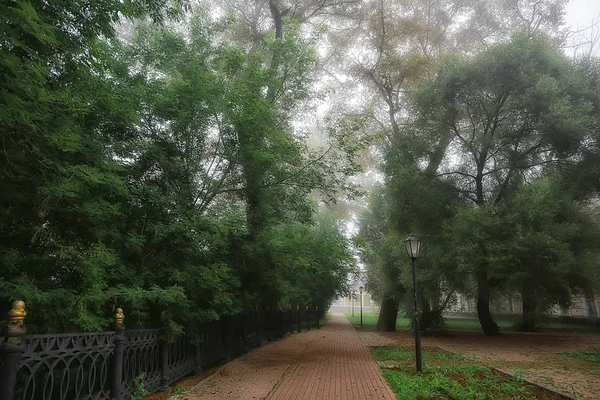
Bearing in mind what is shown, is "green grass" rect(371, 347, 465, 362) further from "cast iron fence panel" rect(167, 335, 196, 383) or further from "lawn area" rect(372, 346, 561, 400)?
"cast iron fence panel" rect(167, 335, 196, 383)

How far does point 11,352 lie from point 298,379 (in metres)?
6.29

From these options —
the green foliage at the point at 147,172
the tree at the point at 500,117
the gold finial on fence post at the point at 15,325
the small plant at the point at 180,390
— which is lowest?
the small plant at the point at 180,390

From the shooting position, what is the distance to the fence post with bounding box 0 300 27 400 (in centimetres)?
325

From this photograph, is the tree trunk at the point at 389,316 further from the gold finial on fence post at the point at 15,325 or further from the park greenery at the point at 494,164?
the gold finial on fence post at the point at 15,325

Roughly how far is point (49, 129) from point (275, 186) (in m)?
6.75

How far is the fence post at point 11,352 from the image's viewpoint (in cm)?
325

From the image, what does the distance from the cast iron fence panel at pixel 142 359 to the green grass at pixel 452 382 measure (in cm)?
423

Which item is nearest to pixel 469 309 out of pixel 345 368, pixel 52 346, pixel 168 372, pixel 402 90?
pixel 402 90

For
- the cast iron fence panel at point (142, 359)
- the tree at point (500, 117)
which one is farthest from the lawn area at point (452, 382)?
the tree at point (500, 117)

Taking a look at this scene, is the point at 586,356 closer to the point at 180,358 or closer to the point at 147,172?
the point at 180,358

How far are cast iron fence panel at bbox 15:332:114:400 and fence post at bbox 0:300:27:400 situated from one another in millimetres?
176

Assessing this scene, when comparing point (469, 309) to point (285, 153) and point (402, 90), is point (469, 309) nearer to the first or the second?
point (402, 90)

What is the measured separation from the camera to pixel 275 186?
1109 centimetres

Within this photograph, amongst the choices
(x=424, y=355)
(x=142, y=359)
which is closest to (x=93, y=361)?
(x=142, y=359)
